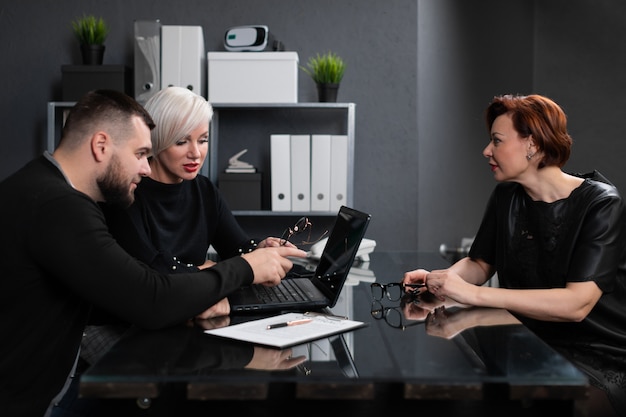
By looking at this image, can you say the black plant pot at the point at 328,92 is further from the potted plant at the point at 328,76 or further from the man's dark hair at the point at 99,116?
the man's dark hair at the point at 99,116

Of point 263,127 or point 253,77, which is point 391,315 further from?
point 263,127

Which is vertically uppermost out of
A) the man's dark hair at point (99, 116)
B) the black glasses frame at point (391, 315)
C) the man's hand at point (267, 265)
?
the man's dark hair at point (99, 116)

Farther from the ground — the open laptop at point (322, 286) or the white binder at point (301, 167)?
the white binder at point (301, 167)

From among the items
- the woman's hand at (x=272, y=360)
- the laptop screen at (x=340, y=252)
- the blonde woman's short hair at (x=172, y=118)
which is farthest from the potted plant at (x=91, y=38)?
the woman's hand at (x=272, y=360)

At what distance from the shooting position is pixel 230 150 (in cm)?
376

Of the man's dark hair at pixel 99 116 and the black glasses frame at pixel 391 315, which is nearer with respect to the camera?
the black glasses frame at pixel 391 315

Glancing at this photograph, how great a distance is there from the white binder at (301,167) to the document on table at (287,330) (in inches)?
74.4

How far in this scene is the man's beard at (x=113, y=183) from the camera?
1.67 metres

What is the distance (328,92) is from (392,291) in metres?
1.75

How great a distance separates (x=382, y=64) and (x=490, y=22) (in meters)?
0.69

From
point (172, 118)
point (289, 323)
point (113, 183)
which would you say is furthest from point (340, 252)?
point (172, 118)

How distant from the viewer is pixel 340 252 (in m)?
1.83

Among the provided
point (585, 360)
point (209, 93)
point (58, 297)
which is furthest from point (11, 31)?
point (585, 360)

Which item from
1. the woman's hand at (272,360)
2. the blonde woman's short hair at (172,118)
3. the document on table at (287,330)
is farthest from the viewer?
the blonde woman's short hair at (172,118)
